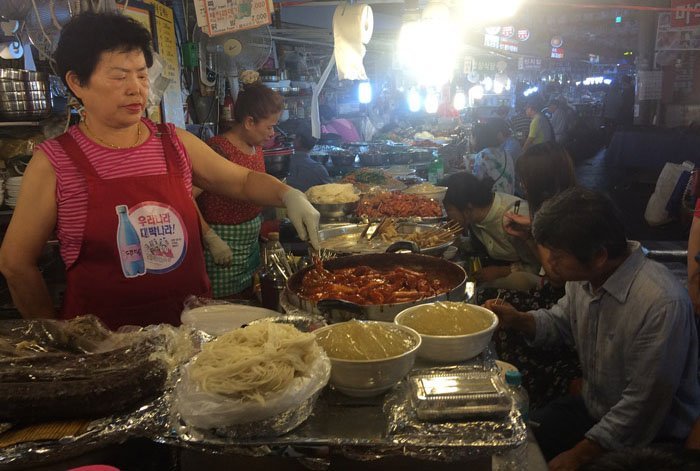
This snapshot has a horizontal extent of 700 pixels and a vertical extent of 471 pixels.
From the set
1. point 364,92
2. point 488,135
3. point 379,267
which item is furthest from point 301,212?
point 364,92

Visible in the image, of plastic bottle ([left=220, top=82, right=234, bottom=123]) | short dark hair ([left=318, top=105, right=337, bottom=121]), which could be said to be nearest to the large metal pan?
plastic bottle ([left=220, top=82, right=234, bottom=123])

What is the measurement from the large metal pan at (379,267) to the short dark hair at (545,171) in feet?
5.98

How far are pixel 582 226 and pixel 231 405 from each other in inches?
68.6

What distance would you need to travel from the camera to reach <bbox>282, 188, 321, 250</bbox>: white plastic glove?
2.78 metres

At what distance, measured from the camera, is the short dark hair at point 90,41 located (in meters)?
2.29

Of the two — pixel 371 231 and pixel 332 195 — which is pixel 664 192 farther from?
pixel 371 231

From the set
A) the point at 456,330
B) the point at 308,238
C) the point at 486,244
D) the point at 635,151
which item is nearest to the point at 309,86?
the point at 486,244

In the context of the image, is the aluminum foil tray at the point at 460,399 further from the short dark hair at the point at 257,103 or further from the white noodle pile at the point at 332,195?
the white noodle pile at the point at 332,195

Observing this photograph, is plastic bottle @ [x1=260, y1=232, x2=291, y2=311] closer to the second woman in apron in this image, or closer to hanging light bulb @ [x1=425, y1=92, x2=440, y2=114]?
the second woman in apron

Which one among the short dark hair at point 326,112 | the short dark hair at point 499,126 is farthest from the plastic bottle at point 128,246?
the short dark hair at point 326,112

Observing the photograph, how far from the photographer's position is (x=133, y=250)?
242 cm

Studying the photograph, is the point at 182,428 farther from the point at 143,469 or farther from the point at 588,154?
the point at 588,154

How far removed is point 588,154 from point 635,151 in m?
7.19

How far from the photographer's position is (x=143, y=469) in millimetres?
1564
